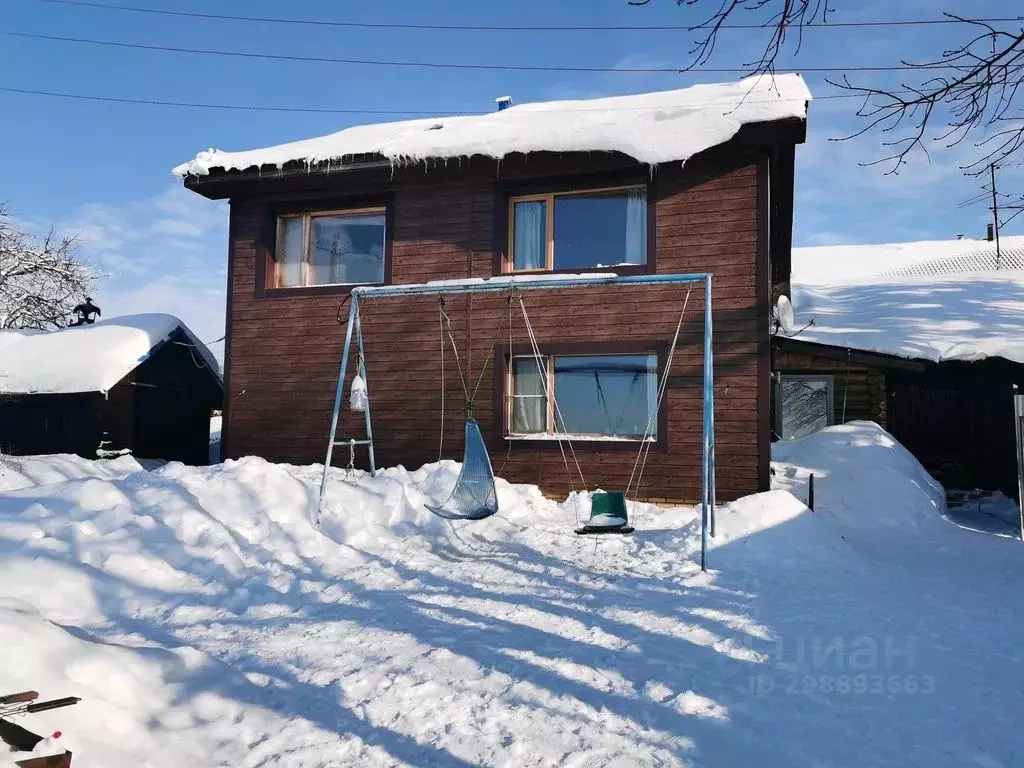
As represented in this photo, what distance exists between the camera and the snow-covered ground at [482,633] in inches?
114

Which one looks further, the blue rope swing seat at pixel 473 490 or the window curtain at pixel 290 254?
the window curtain at pixel 290 254

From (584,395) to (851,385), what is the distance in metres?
7.86

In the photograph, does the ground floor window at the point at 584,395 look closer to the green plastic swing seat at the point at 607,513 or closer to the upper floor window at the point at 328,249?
the green plastic swing seat at the point at 607,513

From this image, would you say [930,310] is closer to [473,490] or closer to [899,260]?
[473,490]

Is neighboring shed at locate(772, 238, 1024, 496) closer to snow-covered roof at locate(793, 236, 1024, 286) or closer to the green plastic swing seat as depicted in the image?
the green plastic swing seat

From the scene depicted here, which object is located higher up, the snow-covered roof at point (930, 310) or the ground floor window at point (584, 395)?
the snow-covered roof at point (930, 310)

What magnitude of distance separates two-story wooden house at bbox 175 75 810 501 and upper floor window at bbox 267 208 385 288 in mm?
32

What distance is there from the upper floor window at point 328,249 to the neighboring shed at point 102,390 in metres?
3.98

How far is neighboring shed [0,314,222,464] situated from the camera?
→ 39.9 feet

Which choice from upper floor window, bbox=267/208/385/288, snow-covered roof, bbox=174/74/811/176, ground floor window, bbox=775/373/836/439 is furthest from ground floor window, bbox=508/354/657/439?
ground floor window, bbox=775/373/836/439

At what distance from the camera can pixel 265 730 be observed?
117 inches

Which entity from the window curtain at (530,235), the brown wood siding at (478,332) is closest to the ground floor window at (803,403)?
the brown wood siding at (478,332)

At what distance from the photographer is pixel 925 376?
45.8 ft

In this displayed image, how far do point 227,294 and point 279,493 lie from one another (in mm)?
5088
